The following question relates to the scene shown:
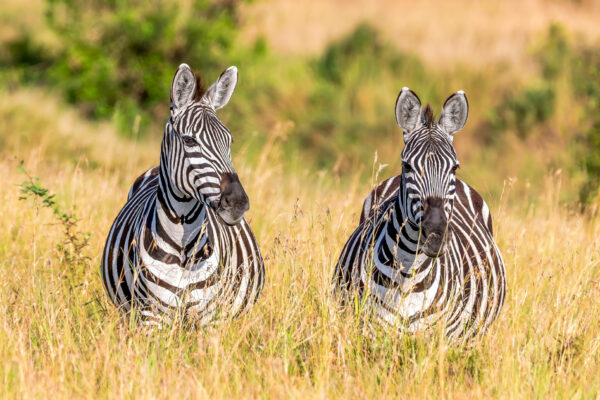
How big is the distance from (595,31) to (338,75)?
8125mm

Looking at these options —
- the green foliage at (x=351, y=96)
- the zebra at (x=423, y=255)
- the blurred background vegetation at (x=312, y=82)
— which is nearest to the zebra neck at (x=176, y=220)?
the zebra at (x=423, y=255)

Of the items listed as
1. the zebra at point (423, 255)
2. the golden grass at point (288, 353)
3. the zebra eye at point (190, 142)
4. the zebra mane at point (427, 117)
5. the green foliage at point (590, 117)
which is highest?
the green foliage at point (590, 117)

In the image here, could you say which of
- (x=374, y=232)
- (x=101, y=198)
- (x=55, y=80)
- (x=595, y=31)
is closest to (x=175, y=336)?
(x=374, y=232)

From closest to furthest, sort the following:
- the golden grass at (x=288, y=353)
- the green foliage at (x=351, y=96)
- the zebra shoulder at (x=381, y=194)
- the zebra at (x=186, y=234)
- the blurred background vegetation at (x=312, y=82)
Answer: the golden grass at (x=288, y=353) < the zebra at (x=186, y=234) < the zebra shoulder at (x=381, y=194) < the blurred background vegetation at (x=312, y=82) < the green foliage at (x=351, y=96)

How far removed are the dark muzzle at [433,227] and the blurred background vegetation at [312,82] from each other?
12052 millimetres

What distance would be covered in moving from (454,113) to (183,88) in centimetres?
166

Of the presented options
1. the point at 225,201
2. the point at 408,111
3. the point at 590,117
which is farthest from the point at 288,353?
the point at 590,117

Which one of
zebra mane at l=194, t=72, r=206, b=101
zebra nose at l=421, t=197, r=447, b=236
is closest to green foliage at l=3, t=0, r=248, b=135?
zebra mane at l=194, t=72, r=206, b=101

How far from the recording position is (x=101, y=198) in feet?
26.3

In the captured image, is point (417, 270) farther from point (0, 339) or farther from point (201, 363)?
point (0, 339)

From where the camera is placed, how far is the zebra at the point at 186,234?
15.2 feet

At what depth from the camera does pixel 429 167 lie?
4.52 metres

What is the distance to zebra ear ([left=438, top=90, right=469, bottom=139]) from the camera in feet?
16.0

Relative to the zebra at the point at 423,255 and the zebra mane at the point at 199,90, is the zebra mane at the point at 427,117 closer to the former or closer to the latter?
the zebra at the point at 423,255
